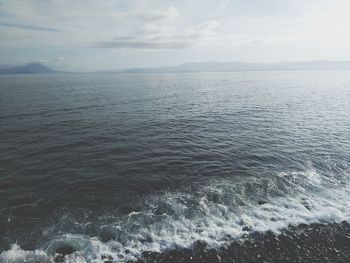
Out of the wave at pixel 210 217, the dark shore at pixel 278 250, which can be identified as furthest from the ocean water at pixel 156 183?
the dark shore at pixel 278 250

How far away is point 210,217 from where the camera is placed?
740 inches

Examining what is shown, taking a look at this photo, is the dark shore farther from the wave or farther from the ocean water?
the ocean water

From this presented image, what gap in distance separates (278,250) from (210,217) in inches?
206

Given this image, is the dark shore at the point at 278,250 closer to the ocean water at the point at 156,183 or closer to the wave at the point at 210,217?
the wave at the point at 210,217

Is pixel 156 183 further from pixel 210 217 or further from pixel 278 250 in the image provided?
pixel 278 250

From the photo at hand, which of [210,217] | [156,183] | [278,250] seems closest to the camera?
[278,250]

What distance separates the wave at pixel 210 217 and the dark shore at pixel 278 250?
0.62 meters

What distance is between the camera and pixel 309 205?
67.2 feet

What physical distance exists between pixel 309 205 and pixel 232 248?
9.22 meters

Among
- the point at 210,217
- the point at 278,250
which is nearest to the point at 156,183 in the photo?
the point at 210,217

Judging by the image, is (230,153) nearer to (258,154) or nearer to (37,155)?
(258,154)

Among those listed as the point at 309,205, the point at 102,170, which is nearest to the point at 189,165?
the point at 102,170

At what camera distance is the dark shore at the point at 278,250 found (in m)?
14.6

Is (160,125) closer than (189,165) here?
No
